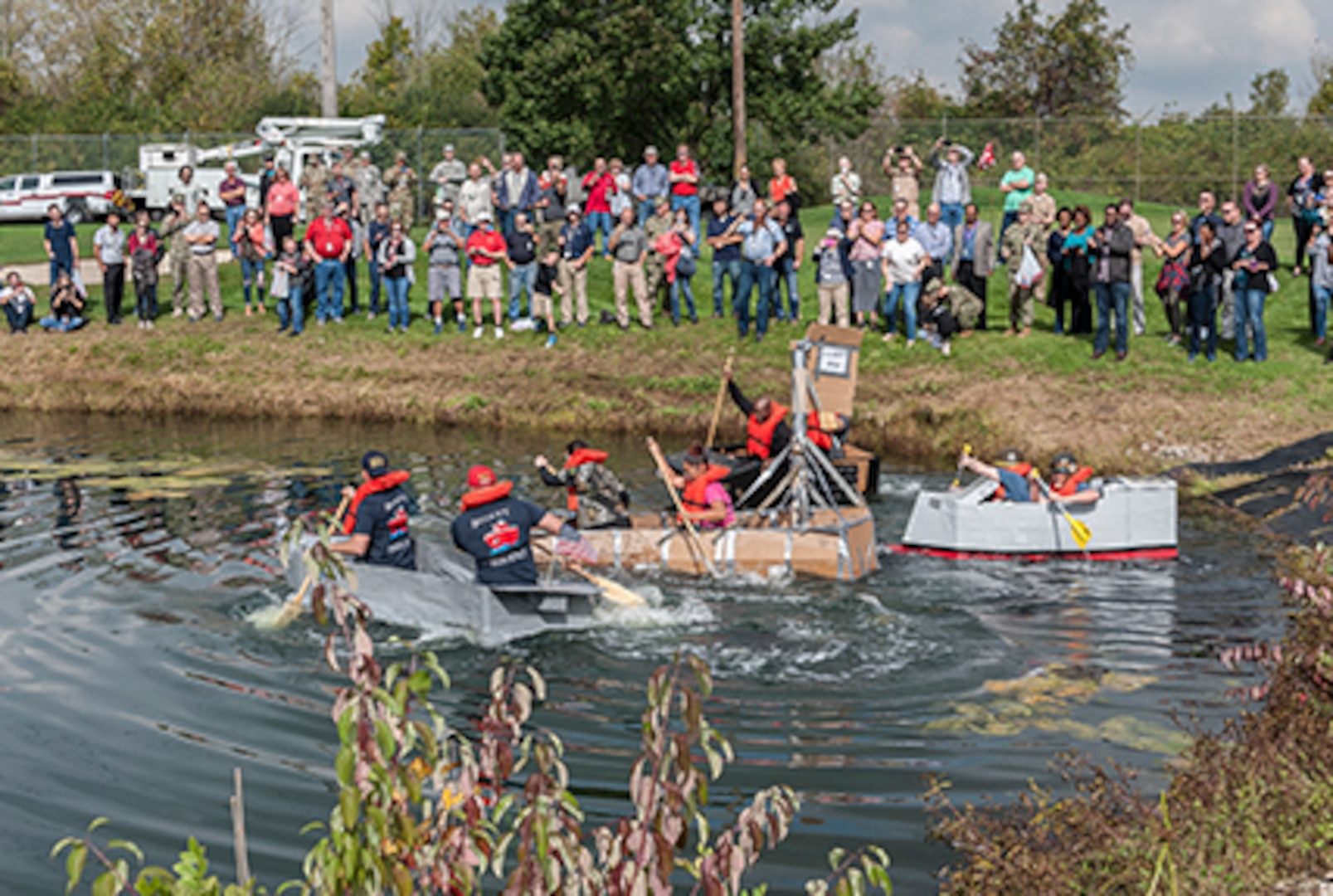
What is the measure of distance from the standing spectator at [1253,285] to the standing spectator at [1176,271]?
625 millimetres

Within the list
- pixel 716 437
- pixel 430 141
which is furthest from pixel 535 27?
pixel 716 437

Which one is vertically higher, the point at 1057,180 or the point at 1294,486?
the point at 1057,180

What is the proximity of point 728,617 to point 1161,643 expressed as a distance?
159 inches

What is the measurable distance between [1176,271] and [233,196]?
18.6 m

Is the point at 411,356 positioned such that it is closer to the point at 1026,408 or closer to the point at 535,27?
the point at 1026,408

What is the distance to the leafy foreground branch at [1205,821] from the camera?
285 inches

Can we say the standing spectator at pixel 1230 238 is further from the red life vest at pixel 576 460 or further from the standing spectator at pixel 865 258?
the red life vest at pixel 576 460

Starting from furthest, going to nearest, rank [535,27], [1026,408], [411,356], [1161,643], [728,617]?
1. [535,27]
2. [411,356]
3. [1026,408]
4. [728,617]
5. [1161,643]

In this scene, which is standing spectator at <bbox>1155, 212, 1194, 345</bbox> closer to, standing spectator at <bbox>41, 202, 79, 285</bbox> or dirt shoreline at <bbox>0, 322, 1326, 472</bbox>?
dirt shoreline at <bbox>0, 322, 1326, 472</bbox>

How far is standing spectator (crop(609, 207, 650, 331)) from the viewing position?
2578 cm

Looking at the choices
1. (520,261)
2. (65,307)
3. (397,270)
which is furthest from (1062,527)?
(65,307)

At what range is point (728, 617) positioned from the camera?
13.6 meters

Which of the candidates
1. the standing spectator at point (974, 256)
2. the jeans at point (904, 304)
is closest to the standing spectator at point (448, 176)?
the jeans at point (904, 304)

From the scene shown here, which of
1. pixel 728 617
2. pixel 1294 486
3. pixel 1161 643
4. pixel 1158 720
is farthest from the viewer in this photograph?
pixel 1294 486
